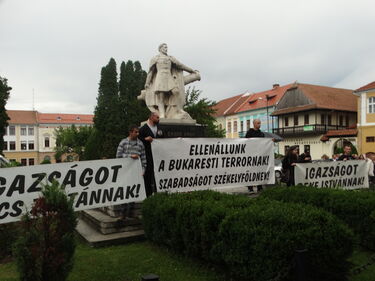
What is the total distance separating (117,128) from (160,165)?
133ft

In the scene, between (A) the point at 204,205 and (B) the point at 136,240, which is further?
(B) the point at 136,240

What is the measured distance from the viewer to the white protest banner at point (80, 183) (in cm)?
492

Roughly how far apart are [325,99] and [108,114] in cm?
3143

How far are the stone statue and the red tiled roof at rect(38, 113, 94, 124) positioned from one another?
8379 cm

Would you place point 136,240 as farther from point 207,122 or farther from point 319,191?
point 207,122

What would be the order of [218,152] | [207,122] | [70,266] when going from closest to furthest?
[70,266], [218,152], [207,122]

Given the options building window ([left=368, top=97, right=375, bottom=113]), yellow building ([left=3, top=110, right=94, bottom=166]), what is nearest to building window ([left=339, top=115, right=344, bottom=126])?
building window ([left=368, top=97, right=375, bottom=113])

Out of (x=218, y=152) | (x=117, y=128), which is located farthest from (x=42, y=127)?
(x=218, y=152)

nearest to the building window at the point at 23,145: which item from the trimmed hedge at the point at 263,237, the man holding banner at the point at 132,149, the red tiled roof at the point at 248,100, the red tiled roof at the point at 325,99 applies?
the red tiled roof at the point at 248,100

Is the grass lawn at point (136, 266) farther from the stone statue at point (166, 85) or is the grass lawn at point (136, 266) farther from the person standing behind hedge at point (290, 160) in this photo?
the stone statue at point (166, 85)

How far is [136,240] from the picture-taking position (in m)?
5.78

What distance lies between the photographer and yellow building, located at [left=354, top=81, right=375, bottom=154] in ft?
126

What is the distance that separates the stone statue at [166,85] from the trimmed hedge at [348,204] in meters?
5.33

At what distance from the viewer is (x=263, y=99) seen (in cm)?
5966
